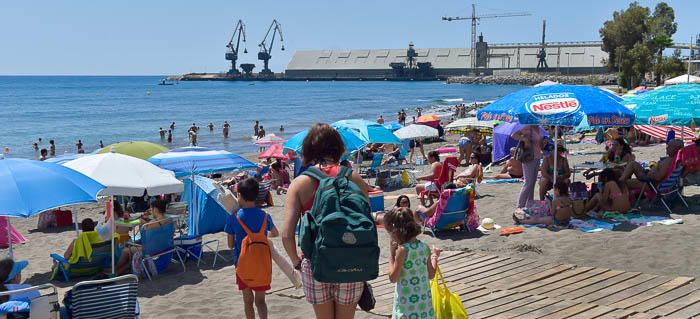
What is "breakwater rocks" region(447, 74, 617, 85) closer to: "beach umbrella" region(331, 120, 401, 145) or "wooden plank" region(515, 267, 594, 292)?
"beach umbrella" region(331, 120, 401, 145)

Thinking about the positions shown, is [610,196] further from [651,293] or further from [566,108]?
[651,293]

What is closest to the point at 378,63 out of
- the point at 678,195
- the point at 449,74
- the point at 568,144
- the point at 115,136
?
the point at 449,74

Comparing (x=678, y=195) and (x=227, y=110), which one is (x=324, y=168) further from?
(x=227, y=110)

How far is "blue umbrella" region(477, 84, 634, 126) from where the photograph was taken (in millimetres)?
8336

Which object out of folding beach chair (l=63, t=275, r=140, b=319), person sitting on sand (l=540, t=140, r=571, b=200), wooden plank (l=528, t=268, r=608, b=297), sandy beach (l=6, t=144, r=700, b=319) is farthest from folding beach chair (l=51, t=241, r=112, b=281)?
person sitting on sand (l=540, t=140, r=571, b=200)

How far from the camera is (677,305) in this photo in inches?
211

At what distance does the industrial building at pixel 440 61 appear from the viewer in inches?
4993

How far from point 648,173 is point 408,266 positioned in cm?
677

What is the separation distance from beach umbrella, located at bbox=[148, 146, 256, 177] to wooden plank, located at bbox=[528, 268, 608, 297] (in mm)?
4393

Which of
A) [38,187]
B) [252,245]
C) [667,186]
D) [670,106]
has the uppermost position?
[670,106]

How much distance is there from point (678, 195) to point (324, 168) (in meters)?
7.78

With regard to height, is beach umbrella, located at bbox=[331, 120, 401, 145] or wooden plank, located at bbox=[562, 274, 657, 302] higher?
beach umbrella, located at bbox=[331, 120, 401, 145]

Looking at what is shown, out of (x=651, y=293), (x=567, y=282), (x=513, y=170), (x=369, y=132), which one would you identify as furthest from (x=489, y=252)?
(x=513, y=170)

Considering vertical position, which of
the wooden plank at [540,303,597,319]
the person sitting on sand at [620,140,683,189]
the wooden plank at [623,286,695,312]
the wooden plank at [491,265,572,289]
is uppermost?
the person sitting on sand at [620,140,683,189]
